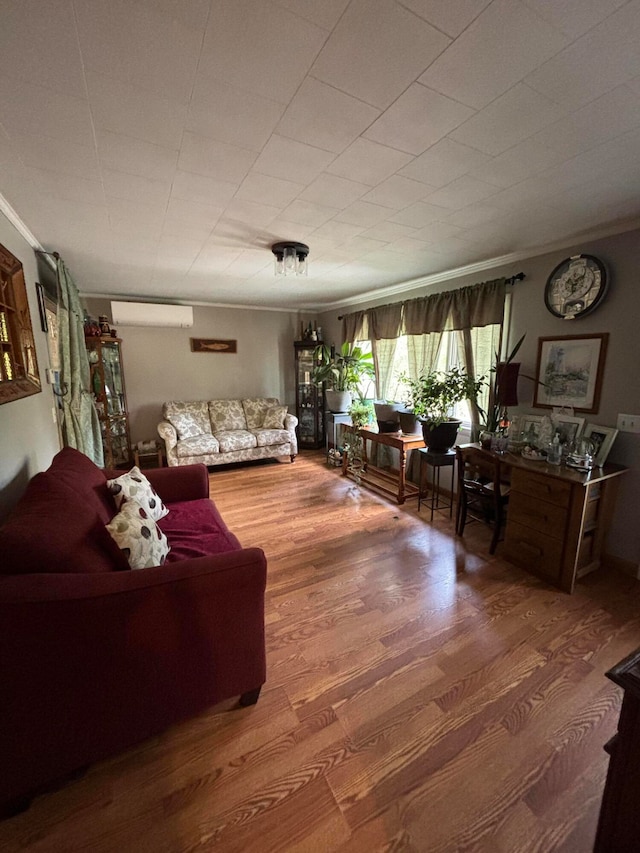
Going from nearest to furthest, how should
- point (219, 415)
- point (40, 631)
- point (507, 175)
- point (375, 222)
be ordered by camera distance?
point (40, 631) < point (507, 175) < point (375, 222) < point (219, 415)

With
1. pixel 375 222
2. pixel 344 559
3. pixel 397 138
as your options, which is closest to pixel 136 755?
pixel 344 559

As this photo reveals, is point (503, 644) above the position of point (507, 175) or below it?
below

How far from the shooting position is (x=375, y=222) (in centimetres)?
216

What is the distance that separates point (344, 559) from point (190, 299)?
13.6 feet

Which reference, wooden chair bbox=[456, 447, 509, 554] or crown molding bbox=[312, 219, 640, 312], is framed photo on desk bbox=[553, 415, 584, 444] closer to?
wooden chair bbox=[456, 447, 509, 554]

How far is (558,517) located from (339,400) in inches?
113

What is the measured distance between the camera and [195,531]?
1.92m

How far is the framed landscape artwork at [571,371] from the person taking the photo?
2316mm

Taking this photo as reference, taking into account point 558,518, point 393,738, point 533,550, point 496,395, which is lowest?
point 393,738

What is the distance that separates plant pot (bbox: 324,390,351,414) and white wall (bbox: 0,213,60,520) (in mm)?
2970

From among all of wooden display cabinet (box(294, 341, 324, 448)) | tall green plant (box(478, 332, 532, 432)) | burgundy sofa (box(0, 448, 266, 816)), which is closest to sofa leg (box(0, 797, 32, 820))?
burgundy sofa (box(0, 448, 266, 816))

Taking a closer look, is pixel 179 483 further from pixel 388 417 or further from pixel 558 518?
pixel 558 518

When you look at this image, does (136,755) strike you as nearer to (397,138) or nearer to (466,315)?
(397,138)

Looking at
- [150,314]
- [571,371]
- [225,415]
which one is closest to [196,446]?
[225,415]
